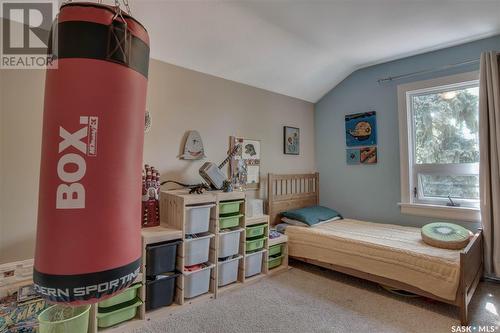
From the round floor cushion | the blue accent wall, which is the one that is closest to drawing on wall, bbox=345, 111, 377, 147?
the blue accent wall

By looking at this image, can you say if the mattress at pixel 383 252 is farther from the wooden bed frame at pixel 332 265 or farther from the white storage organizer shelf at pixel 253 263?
the white storage organizer shelf at pixel 253 263

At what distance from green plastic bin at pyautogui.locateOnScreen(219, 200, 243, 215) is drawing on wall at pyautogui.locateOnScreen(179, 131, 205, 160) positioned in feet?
1.99

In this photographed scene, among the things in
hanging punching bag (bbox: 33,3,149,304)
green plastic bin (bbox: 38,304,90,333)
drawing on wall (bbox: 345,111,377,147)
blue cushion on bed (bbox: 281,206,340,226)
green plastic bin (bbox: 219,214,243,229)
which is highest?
drawing on wall (bbox: 345,111,377,147)

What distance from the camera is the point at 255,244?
8.66ft

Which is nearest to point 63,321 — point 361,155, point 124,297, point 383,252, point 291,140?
point 124,297

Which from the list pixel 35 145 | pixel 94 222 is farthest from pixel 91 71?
pixel 35 145

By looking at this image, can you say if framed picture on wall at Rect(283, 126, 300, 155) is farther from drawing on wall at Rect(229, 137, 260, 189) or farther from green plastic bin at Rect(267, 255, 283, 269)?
green plastic bin at Rect(267, 255, 283, 269)

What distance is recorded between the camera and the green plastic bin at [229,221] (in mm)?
2354

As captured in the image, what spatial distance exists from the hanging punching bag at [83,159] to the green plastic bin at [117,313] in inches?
45.3

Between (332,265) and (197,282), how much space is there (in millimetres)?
1365

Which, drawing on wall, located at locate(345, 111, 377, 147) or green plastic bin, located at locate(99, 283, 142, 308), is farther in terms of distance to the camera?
drawing on wall, located at locate(345, 111, 377, 147)

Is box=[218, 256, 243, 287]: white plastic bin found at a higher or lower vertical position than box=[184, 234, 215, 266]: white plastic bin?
lower

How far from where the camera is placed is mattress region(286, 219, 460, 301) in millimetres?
1986

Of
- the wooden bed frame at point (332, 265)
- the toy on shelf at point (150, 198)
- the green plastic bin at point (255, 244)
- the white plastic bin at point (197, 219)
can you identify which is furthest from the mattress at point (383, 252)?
the toy on shelf at point (150, 198)
